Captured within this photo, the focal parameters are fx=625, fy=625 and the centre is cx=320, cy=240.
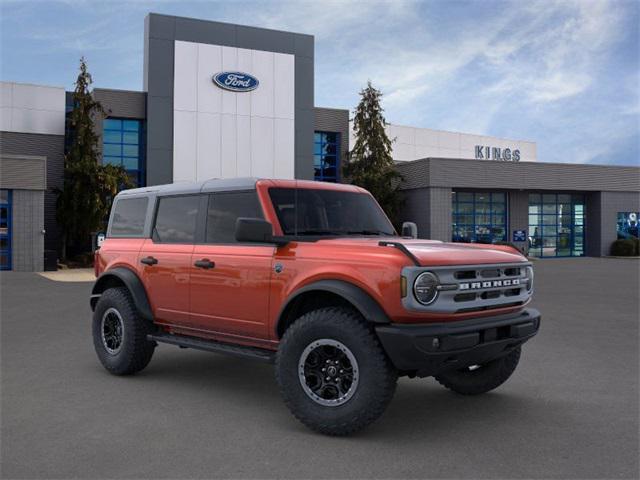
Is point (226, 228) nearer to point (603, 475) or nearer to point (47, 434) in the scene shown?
point (47, 434)

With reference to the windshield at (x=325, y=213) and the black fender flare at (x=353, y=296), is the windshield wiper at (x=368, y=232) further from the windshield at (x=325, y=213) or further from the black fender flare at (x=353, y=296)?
the black fender flare at (x=353, y=296)

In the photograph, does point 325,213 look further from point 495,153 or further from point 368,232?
point 495,153

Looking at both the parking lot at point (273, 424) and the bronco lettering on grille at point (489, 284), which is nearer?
the parking lot at point (273, 424)

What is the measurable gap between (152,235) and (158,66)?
27.3m

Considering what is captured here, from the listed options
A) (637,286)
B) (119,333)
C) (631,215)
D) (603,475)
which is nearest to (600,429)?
(603,475)

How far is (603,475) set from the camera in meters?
4.00

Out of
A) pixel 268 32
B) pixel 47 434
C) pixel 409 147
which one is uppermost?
pixel 268 32

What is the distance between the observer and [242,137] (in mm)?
32969

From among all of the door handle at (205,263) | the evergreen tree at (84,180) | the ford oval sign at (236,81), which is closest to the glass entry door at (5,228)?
the evergreen tree at (84,180)

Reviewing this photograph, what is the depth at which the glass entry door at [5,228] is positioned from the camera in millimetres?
25469

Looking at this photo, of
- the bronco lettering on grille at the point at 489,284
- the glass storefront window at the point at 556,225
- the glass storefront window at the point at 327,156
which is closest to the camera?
the bronco lettering on grille at the point at 489,284

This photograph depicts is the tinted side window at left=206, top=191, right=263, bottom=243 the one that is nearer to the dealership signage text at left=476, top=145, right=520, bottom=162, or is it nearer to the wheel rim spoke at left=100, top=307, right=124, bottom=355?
the wheel rim spoke at left=100, top=307, right=124, bottom=355

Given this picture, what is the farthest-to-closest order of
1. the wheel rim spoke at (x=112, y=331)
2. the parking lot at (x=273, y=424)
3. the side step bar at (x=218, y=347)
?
the wheel rim spoke at (x=112, y=331) < the side step bar at (x=218, y=347) < the parking lot at (x=273, y=424)

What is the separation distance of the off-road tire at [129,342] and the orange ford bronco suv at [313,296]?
1 cm
